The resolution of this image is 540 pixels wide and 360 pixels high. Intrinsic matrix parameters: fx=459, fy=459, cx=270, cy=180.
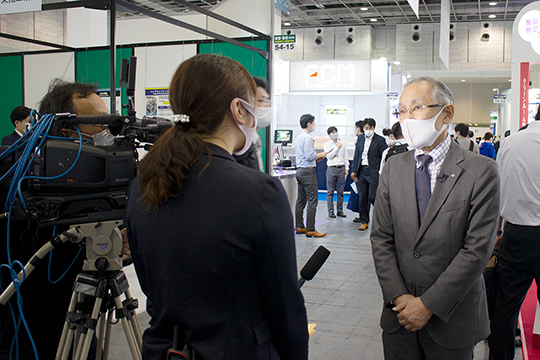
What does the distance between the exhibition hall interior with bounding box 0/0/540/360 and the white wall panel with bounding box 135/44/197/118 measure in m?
0.02

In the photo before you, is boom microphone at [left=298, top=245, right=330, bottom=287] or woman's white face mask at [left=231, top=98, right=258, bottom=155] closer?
woman's white face mask at [left=231, top=98, right=258, bottom=155]

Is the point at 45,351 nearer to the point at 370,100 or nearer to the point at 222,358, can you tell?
the point at 222,358

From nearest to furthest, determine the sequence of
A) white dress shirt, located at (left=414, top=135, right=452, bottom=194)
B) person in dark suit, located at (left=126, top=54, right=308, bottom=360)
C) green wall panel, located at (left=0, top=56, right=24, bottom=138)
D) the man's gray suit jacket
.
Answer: person in dark suit, located at (left=126, top=54, right=308, bottom=360) < the man's gray suit jacket < white dress shirt, located at (left=414, top=135, right=452, bottom=194) < green wall panel, located at (left=0, top=56, right=24, bottom=138)

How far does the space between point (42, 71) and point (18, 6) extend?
2844mm

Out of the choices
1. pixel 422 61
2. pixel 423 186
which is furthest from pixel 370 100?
pixel 423 186

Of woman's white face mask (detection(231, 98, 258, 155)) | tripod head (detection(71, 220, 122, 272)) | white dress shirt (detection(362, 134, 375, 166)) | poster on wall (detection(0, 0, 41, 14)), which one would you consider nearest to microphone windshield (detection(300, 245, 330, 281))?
woman's white face mask (detection(231, 98, 258, 155))

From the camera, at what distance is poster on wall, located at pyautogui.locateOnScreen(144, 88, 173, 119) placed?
542cm

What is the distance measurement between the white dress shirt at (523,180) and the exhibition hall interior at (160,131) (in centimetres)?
65

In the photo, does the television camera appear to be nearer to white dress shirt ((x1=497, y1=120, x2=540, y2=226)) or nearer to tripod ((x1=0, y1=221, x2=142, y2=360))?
tripod ((x1=0, y1=221, x2=142, y2=360))

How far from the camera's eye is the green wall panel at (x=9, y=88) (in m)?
6.05

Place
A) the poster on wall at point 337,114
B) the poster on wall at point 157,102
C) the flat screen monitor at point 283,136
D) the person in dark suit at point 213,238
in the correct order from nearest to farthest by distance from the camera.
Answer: the person in dark suit at point 213,238
the poster on wall at point 157,102
the flat screen monitor at point 283,136
the poster on wall at point 337,114

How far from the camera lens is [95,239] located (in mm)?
1477

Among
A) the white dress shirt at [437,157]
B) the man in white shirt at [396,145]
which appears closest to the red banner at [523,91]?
the man in white shirt at [396,145]

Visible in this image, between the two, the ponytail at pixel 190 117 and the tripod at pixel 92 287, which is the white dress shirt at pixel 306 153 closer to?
the tripod at pixel 92 287
